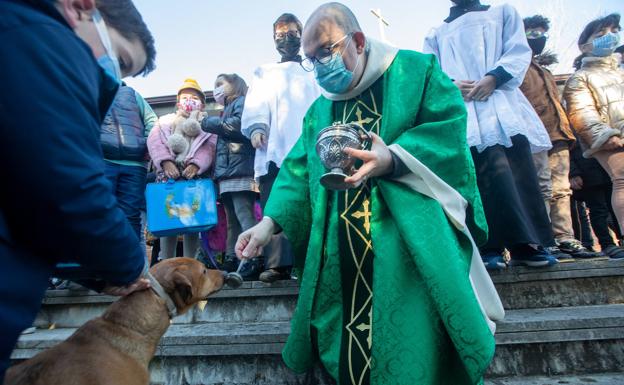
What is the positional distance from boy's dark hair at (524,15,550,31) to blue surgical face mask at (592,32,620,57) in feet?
2.55

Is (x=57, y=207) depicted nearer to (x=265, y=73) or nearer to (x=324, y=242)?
(x=324, y=242)

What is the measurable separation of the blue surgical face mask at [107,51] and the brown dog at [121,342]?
135 cm

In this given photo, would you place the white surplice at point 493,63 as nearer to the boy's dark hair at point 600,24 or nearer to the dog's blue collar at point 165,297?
the boy's dark hair at point 600,24

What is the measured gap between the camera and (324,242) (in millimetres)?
2154

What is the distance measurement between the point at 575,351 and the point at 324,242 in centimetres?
174

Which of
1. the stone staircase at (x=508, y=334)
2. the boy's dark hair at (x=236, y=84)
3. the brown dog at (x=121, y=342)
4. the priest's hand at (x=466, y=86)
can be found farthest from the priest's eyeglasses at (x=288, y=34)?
the brown dog at (x=121, y=342)

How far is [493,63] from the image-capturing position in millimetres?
3826

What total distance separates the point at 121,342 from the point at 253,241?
0.93m

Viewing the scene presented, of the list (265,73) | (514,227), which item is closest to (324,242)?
(514,227)

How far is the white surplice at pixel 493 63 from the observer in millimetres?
3459

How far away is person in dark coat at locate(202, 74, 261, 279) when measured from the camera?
172 inches

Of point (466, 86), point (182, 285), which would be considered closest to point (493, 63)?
point (466, 86)

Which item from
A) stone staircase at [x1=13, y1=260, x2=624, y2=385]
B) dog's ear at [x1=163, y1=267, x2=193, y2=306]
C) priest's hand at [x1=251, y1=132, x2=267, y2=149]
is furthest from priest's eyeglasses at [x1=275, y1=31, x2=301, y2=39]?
dog's ear at [x1=163, y1=267, x2=193, y2=306]

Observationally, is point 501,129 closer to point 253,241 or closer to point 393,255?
point 393,255
